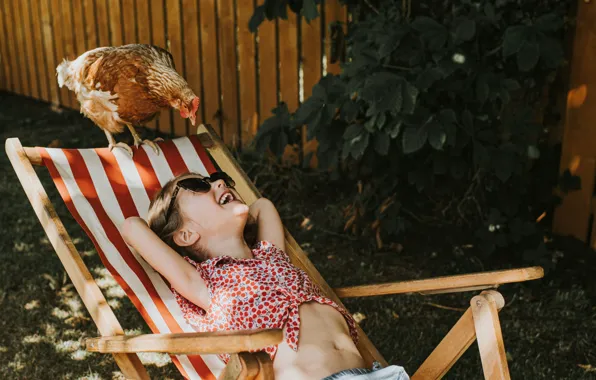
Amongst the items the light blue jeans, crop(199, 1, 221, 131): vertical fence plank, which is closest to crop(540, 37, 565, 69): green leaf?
the light blue jeans

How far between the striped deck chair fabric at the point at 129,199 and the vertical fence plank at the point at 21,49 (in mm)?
6670

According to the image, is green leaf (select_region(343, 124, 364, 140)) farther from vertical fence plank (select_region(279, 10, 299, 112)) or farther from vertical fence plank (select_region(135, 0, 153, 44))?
vertical fence plank (select_region(135, 0, 153, 44))

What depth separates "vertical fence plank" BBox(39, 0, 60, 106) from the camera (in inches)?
308

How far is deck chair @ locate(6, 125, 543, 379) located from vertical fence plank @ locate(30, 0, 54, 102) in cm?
612

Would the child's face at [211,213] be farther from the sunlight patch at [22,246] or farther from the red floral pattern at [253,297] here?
the sunlight patch at [22,246]

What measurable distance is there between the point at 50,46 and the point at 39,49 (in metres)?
0.31

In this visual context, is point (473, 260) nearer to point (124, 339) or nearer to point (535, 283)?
point (535, 283)

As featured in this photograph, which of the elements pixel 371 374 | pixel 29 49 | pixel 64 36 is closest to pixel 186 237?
pixel 371 374

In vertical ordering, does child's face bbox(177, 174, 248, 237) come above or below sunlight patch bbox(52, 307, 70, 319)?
above

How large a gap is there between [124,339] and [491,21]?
2204 mm

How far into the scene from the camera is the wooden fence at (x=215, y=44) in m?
5.04

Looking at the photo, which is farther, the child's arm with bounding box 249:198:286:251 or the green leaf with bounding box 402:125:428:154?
the green leaf with bounding box 402:125:428:154

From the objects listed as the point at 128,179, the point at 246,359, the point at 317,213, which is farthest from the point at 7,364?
the point at 317,213

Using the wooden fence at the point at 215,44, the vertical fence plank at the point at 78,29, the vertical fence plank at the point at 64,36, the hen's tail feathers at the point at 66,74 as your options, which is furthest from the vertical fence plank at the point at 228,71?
the hen's tail feathers at the point at 66,74
